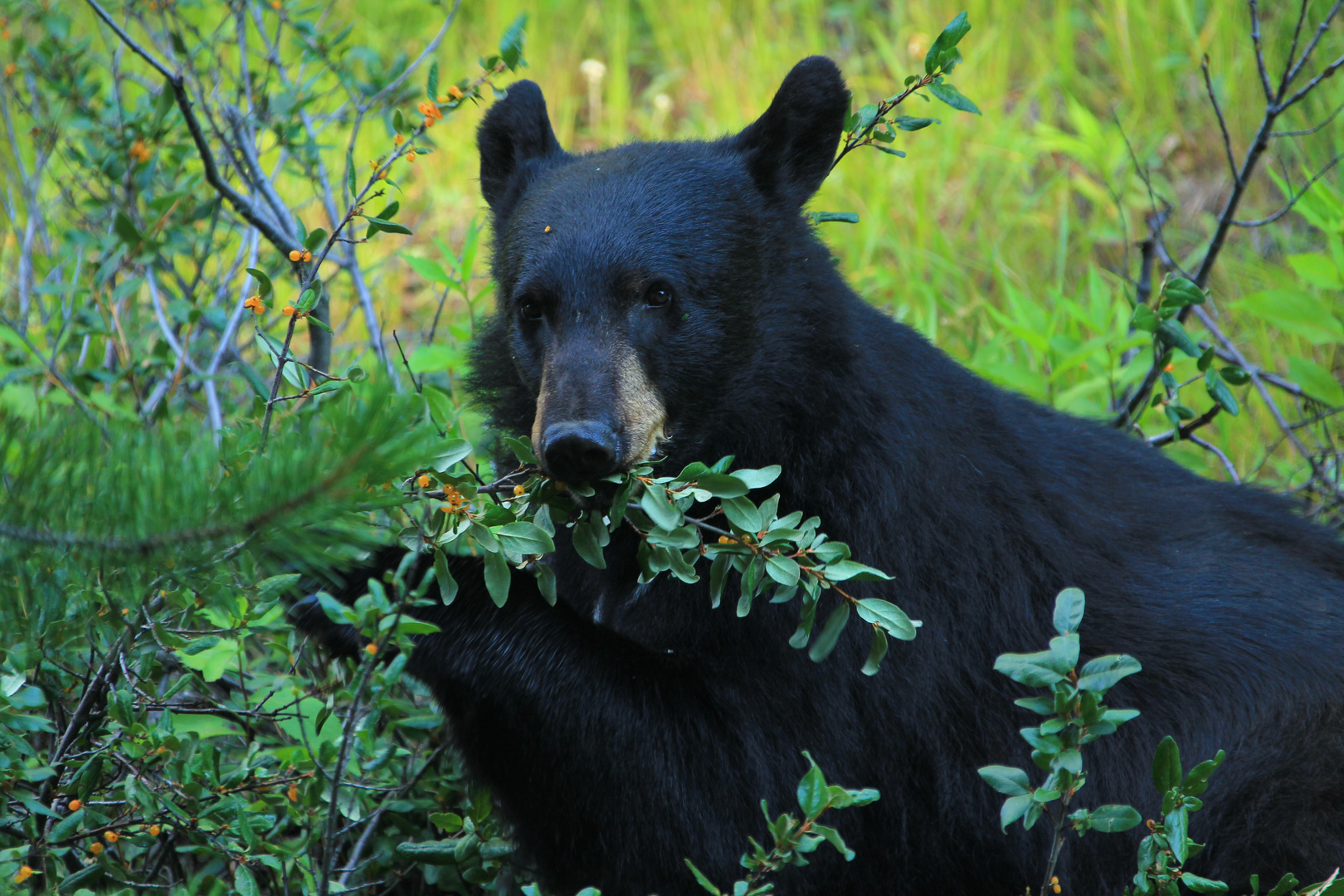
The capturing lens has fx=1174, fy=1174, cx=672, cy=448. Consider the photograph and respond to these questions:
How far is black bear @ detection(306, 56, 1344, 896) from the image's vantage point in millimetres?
2406

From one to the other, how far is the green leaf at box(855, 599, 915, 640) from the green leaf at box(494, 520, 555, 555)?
51 cm

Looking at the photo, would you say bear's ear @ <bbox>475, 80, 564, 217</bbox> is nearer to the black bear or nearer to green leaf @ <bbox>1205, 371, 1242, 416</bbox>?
the black bear

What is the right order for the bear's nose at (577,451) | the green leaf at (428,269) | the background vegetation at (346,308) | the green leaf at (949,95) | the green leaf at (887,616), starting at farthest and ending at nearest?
the green leaf at (428,269) < the green leaf at (949,95) < the bear's nose at (577,451) < the green leaf at (887,616) < the background vegetation at (346,308)

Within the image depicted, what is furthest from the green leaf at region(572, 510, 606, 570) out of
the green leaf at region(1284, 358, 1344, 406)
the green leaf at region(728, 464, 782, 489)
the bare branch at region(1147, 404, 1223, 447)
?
the green leaf at region(1284, 358, 1344, 406)

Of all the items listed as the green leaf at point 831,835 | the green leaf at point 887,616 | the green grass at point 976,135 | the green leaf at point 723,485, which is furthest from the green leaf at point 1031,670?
the green grass at point 976,135

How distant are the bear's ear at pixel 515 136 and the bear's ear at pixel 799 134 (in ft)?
1.67

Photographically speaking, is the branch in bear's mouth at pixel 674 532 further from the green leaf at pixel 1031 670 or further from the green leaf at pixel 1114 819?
the green leaf at pixel 1114 819

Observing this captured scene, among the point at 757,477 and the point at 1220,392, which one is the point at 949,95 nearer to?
the point at 1220,392

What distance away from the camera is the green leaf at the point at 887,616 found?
1856 millimetres

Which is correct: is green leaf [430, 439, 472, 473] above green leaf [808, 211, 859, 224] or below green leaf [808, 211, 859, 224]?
below

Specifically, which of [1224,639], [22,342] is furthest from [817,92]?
[22,342]

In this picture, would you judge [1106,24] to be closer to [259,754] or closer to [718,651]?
[718,651]

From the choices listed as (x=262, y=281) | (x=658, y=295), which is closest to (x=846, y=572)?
(x=658, y=295)

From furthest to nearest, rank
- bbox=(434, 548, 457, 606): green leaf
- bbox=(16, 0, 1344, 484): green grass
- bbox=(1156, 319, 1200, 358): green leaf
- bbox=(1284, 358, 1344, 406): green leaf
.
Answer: bbox=(16, 0, 1344, 484): green grass → bbox=(1284, 358, 1344, 406): green leaf → bbox=(1156, 319, 1200, 358): green leaf → bbox=(434, 548, 457, 606): green leaf
